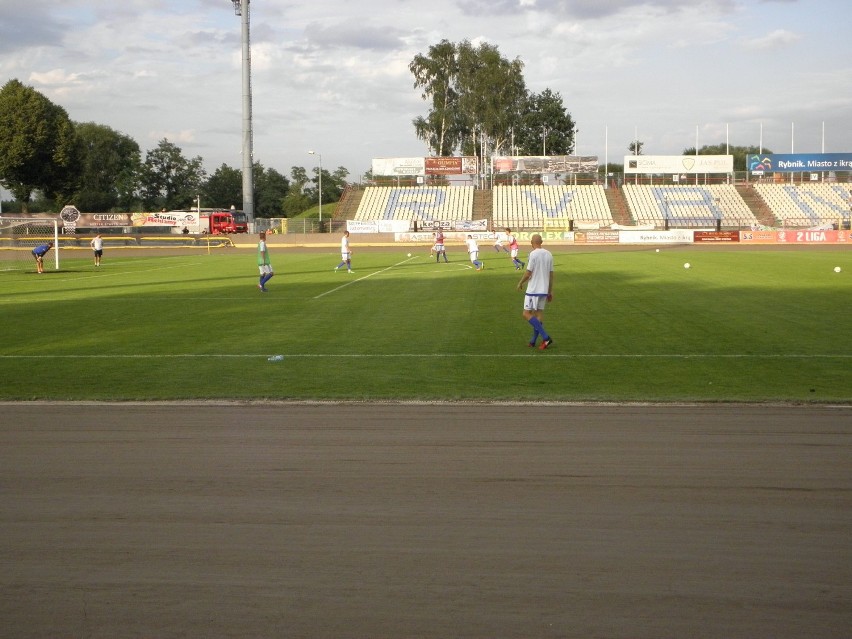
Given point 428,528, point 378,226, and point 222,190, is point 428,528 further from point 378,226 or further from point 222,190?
point 222,190

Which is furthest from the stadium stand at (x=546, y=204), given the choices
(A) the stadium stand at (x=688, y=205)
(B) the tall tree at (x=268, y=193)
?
(B) the tall tree at (x=268, y=193)

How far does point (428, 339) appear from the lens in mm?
16516

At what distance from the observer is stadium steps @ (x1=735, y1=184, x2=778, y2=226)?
79.3 meters

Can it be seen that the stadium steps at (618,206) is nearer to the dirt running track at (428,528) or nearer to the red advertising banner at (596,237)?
the red advertising banner at (596,237)

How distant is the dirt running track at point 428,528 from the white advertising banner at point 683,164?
84.8 metres

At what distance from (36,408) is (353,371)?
446 cm

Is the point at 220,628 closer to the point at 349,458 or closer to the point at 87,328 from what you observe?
the point at 349,458

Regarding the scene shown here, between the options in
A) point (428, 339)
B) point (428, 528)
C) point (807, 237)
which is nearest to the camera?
point (428, 528)

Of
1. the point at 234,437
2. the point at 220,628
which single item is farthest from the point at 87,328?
the point at 220,628

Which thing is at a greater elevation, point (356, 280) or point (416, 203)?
point (416, 203)

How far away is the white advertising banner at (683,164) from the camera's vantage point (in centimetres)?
8919

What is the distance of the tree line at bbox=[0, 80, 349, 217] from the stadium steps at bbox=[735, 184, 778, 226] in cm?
4114

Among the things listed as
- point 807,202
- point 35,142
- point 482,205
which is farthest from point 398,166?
point 807,202

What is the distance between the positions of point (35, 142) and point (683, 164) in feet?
203
